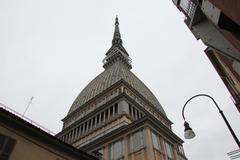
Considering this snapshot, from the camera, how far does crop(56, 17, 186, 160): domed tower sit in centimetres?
2567

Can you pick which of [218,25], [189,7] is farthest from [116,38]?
[218,25]

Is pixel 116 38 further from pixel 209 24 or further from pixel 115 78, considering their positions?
pixel 209 24

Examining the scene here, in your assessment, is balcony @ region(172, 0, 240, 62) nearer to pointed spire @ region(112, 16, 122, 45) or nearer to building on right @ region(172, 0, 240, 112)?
building on right @ region(172, 0, 240, 112)

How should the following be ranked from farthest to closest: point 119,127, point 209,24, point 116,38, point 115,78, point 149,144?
1. point 116,38
2. point 115,78
3. point 119,127
4. point 149,144
5. point 209,24

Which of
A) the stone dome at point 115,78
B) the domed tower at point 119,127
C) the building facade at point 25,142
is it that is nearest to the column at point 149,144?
the domed tower at point 119,127

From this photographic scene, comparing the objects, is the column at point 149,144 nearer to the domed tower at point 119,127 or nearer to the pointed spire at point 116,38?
the domed tower at point 119,127

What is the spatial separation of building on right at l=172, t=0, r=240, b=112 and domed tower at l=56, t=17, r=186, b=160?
11.3 meters

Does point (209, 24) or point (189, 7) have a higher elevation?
point (189, 7)

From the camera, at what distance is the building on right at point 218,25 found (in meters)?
7.75

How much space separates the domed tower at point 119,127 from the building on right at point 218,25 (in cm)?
1131

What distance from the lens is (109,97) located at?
38.8 meters

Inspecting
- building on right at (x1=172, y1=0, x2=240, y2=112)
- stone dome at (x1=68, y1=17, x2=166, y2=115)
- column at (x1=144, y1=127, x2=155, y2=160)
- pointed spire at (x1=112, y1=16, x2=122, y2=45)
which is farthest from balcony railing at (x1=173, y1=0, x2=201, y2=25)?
pointed spire at (x1=112, y1=16, x2=122, y2=45)

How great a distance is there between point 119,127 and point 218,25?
22.2 meters

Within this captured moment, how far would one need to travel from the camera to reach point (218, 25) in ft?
29.1
